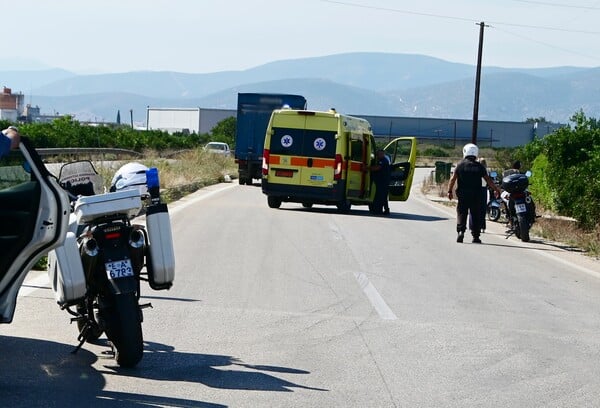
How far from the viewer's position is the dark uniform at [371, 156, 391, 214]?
2580 cm

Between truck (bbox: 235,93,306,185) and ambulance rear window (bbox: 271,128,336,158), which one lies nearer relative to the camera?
ambulance rear window (bbox: 271,128,336,158)

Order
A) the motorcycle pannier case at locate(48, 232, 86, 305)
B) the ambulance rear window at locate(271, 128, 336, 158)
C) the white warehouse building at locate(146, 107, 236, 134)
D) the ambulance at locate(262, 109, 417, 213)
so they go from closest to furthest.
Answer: the motorcycle pannier case at locate(48, 232, 86, 305), the ambulance at locate(262, 109, 417, 213), the ambulance rear window at locate(271, 128, 336, 158), the white warehouse building at locate(146, 107, 236, 134)

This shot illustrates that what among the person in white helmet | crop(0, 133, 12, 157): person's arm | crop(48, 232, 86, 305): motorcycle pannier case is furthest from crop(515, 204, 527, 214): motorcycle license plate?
crop(0, 133, 12, 157): person's arm

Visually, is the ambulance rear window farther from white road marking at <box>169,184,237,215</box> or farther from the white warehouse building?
the white warehouse building

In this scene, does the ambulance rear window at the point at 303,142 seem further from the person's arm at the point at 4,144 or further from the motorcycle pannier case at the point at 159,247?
the person's arm at the point at 4,144

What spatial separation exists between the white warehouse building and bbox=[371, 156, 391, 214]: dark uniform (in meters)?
109

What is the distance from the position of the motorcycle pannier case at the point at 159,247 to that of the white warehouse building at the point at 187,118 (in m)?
127

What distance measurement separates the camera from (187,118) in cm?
14362

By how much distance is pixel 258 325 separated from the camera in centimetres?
934

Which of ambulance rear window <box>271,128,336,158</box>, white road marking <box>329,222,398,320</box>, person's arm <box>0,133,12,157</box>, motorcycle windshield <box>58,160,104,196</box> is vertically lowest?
white road marking <box>329,222,398,320</box>

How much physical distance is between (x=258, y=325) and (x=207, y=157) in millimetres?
35665

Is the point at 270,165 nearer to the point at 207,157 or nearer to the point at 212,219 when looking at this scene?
the point at 212,219

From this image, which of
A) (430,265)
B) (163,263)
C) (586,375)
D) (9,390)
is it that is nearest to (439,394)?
(586,375)

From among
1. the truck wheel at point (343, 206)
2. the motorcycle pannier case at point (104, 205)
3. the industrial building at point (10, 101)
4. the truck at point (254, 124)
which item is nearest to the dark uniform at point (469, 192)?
the truck wheel at point (343, 206)
